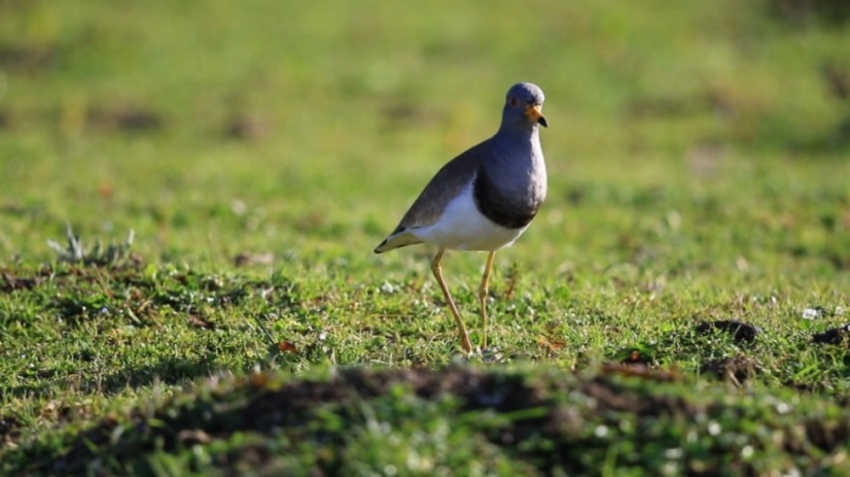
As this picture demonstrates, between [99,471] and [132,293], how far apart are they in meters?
2.36

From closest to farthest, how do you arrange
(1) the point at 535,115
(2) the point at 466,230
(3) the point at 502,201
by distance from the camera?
(3) the point at 502,201 < (2) the point at 466,230 < (1) the point at 535,115

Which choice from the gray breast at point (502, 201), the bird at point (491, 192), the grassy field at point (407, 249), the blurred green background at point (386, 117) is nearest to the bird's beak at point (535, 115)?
the bird at point (491, 192)

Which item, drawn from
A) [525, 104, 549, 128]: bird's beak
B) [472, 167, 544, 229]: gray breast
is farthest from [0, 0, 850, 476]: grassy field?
[525, 104, 549, 128]: bird's beak

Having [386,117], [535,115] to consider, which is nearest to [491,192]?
[535,115]

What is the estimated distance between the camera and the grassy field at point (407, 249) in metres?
4.32

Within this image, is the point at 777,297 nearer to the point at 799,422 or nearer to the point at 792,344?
the point at 792,344

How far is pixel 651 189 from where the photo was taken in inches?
450

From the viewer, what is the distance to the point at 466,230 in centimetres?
612

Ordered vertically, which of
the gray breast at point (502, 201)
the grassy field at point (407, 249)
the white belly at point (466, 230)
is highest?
the gray breast at point (502, 201)

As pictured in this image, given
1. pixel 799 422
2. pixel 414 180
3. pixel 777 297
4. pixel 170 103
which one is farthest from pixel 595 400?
pixel 170 103

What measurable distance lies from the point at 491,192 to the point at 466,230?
0.85 ft

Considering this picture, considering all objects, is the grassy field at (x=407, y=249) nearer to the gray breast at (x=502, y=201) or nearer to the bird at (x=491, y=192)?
the bird at (x=491, y=192)

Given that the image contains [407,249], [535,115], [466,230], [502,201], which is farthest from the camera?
[407,249]

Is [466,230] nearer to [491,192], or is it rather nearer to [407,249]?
[491,192]
